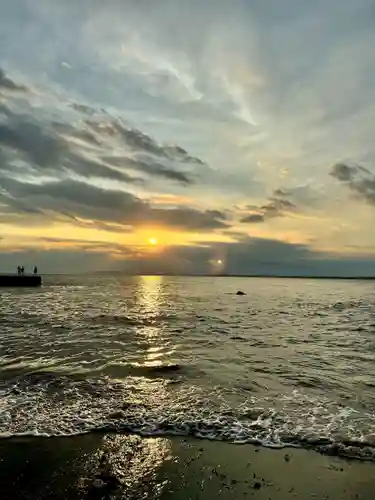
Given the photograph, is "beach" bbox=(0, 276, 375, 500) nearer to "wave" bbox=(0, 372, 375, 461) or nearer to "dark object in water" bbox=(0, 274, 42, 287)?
"wave" bbox=(0, 372, 375, 461)

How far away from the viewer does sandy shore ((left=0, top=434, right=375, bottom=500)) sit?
20.5ft

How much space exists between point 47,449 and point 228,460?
3599 mm

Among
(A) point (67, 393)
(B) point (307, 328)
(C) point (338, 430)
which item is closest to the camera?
(C) point (338, 430)

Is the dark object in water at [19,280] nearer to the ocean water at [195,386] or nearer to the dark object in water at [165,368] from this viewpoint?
the ocean water at [195,386]

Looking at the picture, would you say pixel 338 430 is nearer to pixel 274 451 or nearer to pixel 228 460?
pixel 274 451

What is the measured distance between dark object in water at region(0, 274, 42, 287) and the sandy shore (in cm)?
9112

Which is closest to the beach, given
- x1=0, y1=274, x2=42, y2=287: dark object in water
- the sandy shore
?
the sandy shore

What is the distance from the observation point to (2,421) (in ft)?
31.1

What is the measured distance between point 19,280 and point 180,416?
92200 millimetres

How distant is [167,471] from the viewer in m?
6.92

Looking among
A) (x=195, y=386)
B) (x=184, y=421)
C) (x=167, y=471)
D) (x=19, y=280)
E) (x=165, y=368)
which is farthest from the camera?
(x=19, y=280)

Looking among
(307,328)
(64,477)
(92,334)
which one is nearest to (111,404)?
(64,477)

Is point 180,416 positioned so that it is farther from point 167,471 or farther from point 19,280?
point 19,280


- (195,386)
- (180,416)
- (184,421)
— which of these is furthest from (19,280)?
(184,421)
